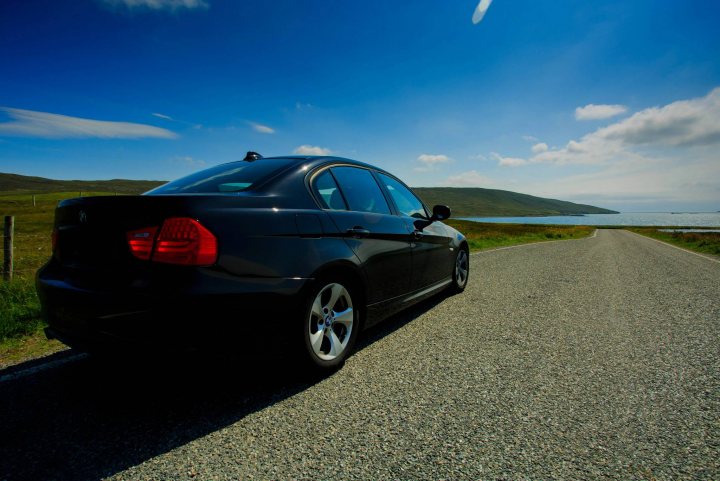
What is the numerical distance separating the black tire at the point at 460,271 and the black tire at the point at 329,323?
264 centimetres

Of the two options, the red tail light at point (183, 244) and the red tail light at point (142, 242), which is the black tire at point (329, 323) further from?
the red tail light at point (142, 242)

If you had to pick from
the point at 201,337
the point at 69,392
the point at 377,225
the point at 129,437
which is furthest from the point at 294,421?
the point at 377,225

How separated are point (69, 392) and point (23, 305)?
2602 millimetres

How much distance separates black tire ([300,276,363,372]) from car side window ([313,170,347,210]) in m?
0.60

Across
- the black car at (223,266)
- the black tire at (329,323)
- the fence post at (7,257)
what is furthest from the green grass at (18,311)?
the black tire at (329,323)

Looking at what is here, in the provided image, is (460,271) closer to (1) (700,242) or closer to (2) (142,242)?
(2) (142,242)

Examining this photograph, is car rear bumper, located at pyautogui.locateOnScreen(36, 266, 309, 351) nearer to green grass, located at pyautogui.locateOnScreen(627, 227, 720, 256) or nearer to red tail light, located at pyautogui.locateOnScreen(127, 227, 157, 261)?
red tail light, located at pyautogui.locateOnScreen(127, 227, 157, 261)

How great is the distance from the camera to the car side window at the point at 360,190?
10.8ft

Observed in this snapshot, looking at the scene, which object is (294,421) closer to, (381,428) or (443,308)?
(381,428)

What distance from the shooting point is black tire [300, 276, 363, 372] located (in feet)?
8.29

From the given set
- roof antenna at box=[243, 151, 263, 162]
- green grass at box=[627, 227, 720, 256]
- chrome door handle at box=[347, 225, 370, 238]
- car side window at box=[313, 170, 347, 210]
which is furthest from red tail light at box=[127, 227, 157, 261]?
green grass at box=[627, 227, 720, 256]

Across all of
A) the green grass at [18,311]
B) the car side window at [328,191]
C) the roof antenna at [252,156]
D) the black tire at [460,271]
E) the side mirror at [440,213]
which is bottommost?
the green grass at [18,311]

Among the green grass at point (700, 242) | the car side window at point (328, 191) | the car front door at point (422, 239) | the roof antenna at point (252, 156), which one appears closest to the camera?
the car side window at point (328, 191)

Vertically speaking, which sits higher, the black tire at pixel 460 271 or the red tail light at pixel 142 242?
the red tail light at pixel 142 242
